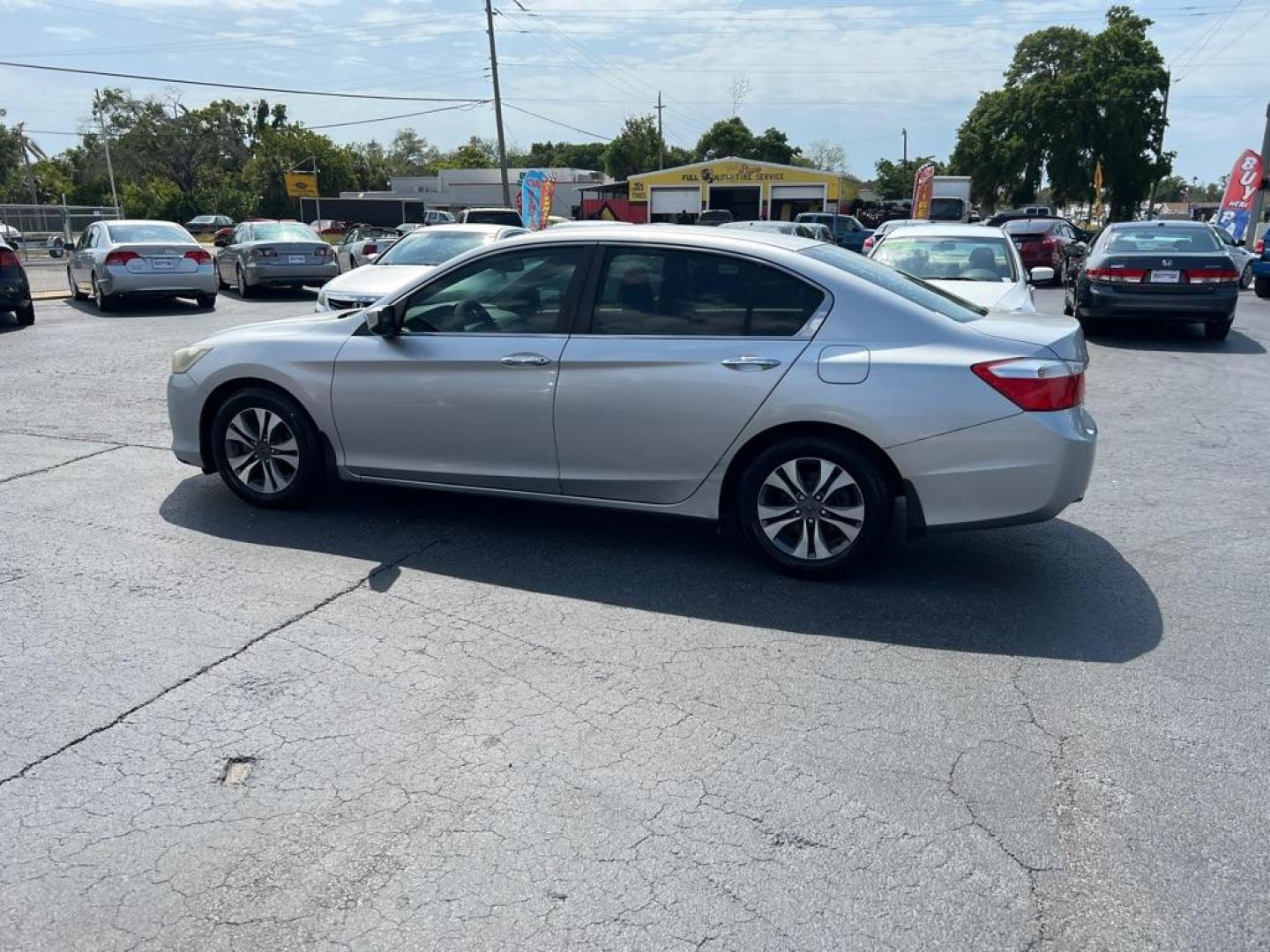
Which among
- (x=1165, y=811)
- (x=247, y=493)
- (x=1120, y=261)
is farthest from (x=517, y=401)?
(x=1120, y=261)

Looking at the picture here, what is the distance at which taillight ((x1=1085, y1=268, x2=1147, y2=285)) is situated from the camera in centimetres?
1252

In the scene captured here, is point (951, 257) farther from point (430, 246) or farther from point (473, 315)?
point (473, 315)

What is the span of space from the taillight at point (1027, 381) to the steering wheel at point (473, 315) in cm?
247

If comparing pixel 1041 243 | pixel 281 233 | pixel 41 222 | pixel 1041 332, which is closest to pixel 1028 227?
pixel 1041 243

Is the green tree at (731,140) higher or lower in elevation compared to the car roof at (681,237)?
higher

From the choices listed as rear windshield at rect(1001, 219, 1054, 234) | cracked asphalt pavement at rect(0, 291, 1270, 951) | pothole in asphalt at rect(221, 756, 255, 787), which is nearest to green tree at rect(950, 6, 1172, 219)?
rear windshield at rect(1001, 219, 1054, 234)

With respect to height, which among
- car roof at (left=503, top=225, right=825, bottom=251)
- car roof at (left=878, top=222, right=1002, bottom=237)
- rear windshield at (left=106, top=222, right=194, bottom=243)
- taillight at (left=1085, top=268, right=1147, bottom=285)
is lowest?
taillight at (left=1085, top=268, right=1147, bottom=285)

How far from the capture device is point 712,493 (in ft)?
16.3

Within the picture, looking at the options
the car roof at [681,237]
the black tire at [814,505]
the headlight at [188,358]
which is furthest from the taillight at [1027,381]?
the headlight at [188,358]

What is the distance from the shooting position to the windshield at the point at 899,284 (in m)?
5.02

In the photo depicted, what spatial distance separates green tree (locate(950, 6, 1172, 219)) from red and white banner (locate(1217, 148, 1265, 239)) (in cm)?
3426

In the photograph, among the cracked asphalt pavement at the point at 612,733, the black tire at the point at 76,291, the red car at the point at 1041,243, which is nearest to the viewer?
the cracked asphalt pavement at the point at 612,733

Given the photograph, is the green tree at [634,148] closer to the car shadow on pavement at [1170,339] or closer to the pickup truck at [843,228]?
the pickup truck at [843,228]

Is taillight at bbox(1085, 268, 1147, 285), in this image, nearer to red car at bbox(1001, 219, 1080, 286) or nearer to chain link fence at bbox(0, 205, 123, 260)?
red car at bbox(1001, 219, 1080, 286)
